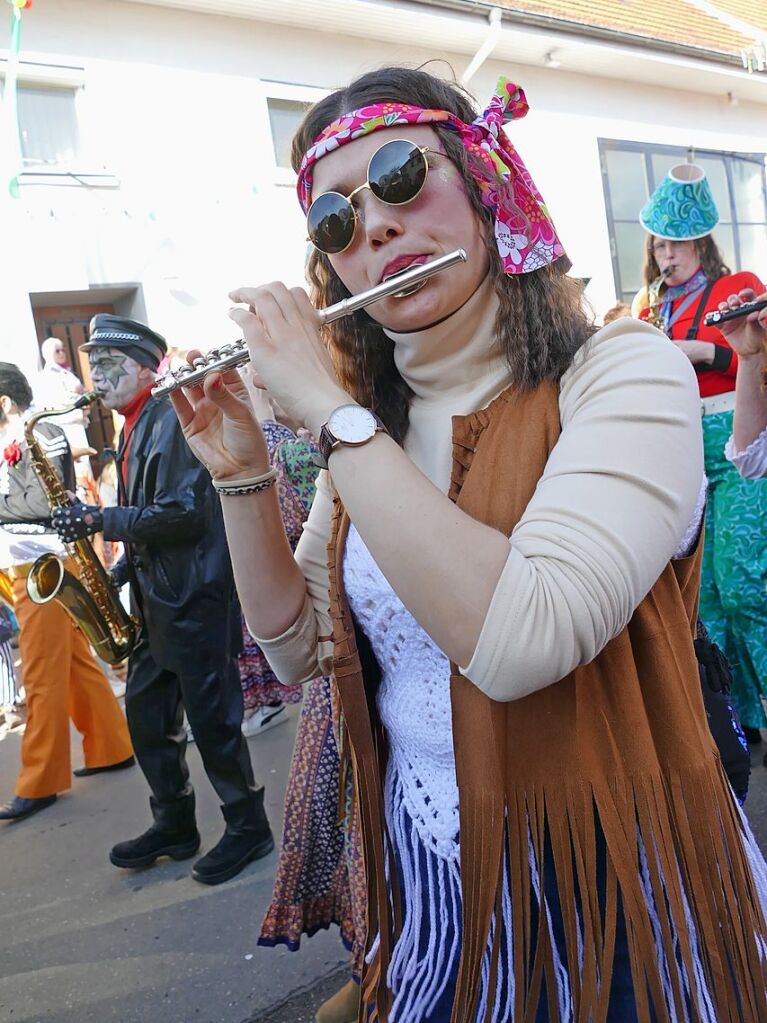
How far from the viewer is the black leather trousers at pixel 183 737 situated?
124 inches

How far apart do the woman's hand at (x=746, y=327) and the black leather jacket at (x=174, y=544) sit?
5.99 ft

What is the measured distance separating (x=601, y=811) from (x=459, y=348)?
67cm

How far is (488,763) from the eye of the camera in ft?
3.43

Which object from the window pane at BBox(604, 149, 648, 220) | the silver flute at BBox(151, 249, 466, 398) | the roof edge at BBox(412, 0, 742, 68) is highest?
the roof edge at BBox(412, 0, 742, 68)

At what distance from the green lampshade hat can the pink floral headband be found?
2.54 metres

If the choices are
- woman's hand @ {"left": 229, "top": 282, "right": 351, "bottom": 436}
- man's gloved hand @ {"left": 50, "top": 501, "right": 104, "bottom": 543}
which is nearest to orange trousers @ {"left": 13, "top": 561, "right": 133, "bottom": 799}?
man's gloved hand @ {"left": 50, "top": 501, "right": 104, "bottom": 543}

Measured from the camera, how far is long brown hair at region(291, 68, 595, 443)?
3.82ft

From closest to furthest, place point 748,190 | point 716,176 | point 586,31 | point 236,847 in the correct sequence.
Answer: point 236,847 → point 586,31 → point 716,176 → point 748,190

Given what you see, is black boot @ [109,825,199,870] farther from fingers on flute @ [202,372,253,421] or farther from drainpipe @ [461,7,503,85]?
drainpipe @ [461,7,503,85]

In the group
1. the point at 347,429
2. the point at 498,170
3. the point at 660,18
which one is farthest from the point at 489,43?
the point at 347,429

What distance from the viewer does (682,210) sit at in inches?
141

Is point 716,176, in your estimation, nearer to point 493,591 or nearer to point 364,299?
point 364,299

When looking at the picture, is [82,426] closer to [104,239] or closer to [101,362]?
[104,239]

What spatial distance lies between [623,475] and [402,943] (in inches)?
31.7
